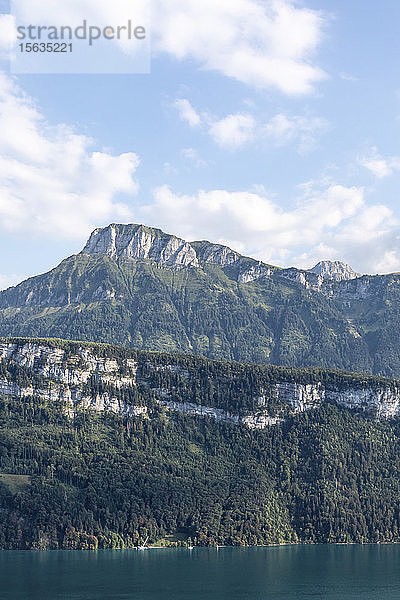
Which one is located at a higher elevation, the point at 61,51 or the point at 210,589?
the point at 61,51

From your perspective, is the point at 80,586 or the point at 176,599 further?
the point at 80,586

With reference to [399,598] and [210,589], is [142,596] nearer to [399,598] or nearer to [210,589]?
[210,589]

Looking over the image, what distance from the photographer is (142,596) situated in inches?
→ 7343

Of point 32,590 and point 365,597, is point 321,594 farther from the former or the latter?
point 32,590

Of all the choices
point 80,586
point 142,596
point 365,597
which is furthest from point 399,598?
point 80,586

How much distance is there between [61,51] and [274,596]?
144 metres

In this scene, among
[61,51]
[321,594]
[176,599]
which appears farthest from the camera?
[321,594]

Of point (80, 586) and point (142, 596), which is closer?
point (142, 596)

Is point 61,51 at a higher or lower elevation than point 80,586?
higher

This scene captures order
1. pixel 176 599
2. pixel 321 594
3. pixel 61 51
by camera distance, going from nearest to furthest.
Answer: pixel 61 51 < pixel 176 599 < pixel 321 594

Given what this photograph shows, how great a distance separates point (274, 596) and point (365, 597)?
2455 centimetres

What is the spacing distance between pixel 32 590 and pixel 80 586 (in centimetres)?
1386

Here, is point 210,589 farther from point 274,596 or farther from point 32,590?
point 32,590

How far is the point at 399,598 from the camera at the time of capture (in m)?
192
